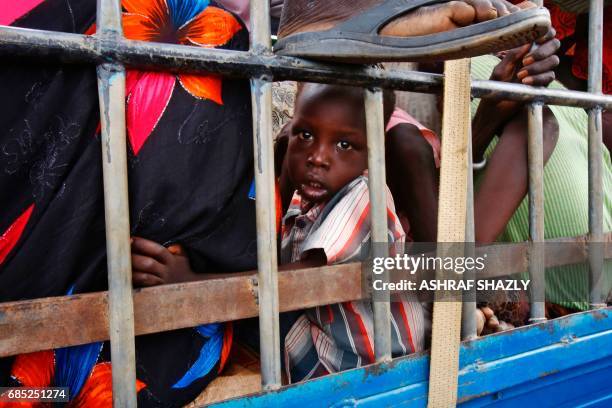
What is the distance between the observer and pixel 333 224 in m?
1.12

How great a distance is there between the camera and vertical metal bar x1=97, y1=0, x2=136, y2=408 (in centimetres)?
75

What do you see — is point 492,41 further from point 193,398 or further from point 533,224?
point 193,398

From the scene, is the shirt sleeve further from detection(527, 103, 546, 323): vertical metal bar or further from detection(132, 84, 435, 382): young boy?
detection(527, 103, 546, 323): vertical metal bar

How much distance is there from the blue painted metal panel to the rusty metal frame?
0.22ft

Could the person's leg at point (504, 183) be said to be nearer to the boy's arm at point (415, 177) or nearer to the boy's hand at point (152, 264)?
the boy's arm at point (415, 177)

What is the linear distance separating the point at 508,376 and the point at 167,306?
2.72 feet

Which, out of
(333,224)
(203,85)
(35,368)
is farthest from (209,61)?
(35,368)

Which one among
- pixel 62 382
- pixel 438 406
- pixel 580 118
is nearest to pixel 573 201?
pixel 580 118

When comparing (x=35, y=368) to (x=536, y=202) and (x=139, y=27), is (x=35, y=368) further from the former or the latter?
(x=536, y=202)

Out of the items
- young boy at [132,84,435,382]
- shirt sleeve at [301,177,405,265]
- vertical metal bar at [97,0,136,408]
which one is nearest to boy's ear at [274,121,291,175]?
young boy at [132,84,435,382]

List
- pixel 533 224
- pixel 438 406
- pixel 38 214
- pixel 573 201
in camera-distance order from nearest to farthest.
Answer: pixel 38 214, pixel 438 406, pixel 533 224, pixel 573 201

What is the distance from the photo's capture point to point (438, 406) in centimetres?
108

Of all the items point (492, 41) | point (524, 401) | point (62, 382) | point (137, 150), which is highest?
point (492, 41)

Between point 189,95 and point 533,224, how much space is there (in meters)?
0.88
